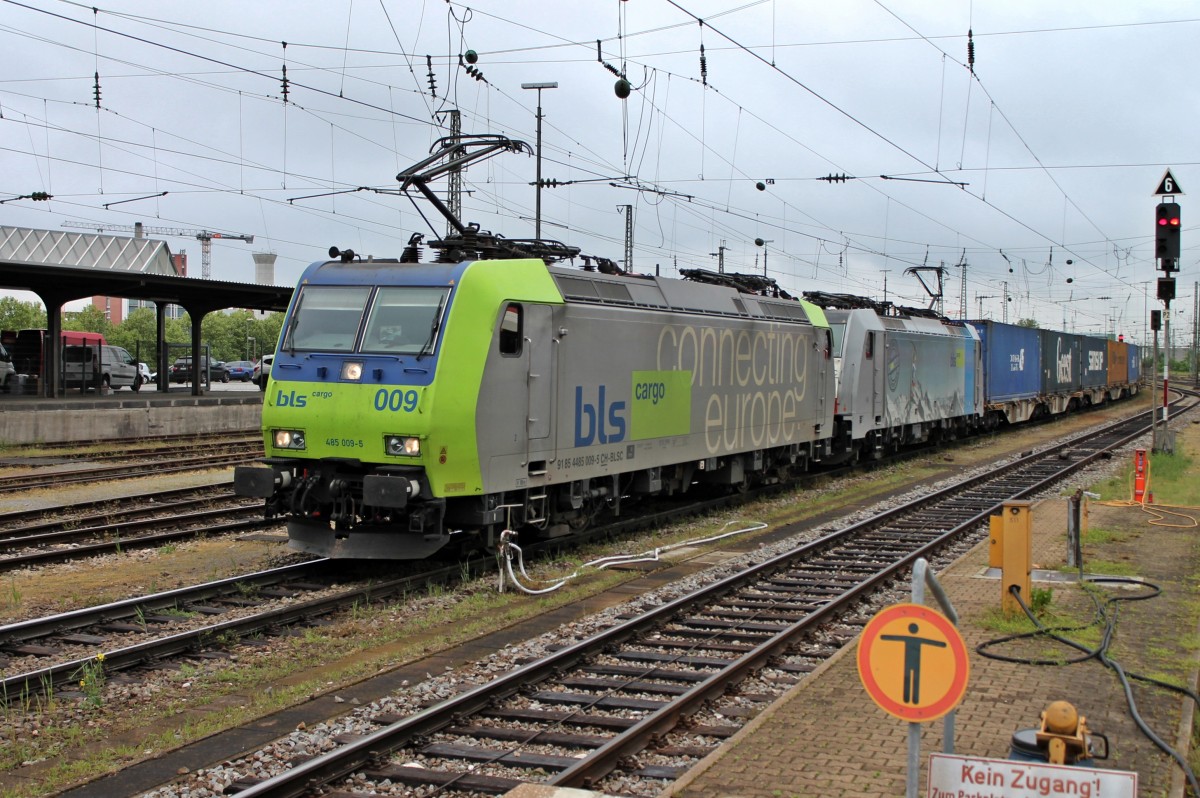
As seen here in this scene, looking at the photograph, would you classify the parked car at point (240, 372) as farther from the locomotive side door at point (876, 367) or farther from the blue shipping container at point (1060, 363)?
the locomotive side door at point (876, 367)

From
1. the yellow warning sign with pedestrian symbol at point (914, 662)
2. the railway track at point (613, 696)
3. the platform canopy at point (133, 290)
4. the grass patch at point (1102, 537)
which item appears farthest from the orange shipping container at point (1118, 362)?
the yellow warning sign with pedestrian symbol at point (914, 662)

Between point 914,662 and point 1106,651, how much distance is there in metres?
5.13

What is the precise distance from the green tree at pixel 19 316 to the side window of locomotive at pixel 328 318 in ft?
263

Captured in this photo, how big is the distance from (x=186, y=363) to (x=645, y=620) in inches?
2215

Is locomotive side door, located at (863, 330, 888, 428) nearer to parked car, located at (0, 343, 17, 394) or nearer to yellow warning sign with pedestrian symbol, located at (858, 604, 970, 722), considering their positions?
yellow warning sign with pedestrian symbol, located at (858, 604, 970, 722)

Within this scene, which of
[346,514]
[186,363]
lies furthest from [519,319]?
[186,363]

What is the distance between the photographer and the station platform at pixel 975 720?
6.00 m

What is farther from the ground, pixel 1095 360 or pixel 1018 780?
pixel 1095 360

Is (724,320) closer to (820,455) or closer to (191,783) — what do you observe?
(820,455)

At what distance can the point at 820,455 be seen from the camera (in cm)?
2270

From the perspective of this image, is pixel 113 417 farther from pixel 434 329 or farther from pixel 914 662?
pixel 914 662

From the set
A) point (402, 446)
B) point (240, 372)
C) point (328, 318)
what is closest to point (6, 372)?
point (328, 318)

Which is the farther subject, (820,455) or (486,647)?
(820,455)

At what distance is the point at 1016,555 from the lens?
9.94 metres
